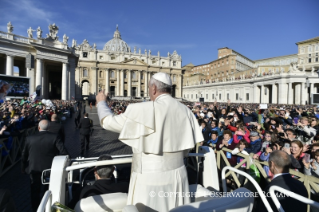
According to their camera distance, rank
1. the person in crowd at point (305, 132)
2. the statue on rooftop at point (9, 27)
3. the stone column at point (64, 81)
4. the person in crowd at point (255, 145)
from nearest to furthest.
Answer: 1. the person in crowd at point (255, 145)
2. the person in crowd at point (305, 132)
3. the statue on rooftop at point (9, 27)
4. the stone column at point (64, 81)

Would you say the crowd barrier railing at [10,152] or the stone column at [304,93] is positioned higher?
the stone column at [304,93]

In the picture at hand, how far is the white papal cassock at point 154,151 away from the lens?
5.50 ft

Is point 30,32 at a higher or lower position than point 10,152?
higher

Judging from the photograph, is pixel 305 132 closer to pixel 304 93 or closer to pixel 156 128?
pixel 156 128

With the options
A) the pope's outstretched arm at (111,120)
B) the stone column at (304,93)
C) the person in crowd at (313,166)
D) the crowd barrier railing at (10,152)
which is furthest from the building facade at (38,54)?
the stone column at (304,93)

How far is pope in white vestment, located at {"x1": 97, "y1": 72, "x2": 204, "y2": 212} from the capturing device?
168cm

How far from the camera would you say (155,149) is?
1.67 m

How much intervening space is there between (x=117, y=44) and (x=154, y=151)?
82813 millimetres

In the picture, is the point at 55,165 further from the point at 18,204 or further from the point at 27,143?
the point at 18,204

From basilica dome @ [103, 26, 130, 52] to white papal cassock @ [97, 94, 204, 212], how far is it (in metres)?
79.5

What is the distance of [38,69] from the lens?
24.8 m

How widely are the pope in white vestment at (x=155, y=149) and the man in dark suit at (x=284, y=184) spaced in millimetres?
1092

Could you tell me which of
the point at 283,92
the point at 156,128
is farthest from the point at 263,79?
the point at 156,128

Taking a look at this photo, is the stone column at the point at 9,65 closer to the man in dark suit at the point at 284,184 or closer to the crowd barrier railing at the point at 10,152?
the crowd barrier railing at the point at 10,152
